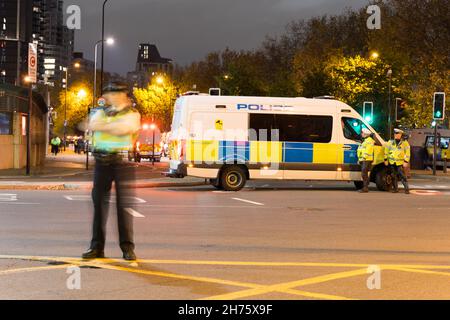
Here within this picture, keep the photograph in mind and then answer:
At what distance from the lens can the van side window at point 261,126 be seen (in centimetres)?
2078

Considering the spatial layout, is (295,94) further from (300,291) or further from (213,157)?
(300,291)

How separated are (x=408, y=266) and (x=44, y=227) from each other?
19.0 ft

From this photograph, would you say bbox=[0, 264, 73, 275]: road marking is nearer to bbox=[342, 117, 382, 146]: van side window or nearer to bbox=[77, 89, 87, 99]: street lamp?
bbox=[342, 117, 382, 146]: van side window

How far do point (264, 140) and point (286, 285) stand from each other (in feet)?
→ 45.8

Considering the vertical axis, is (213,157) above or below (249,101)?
below

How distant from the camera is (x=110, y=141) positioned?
8070mm

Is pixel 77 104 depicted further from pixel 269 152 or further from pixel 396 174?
pixel 396 174

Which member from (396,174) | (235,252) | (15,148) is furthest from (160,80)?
(235,252)

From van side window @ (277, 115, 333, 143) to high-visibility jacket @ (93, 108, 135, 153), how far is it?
1318 cm

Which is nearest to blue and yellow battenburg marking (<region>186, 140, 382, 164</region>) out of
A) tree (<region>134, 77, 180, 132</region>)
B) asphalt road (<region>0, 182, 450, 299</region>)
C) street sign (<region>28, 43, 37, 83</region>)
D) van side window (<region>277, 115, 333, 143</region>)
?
van side window (<region>277, 115, 333, 143</region>)

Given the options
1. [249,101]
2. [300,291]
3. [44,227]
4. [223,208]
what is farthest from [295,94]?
[300,291]

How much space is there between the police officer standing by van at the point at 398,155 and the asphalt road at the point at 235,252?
13.9 ft

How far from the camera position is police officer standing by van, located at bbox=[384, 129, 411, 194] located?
66.8 feet

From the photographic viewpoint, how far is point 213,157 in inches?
809
